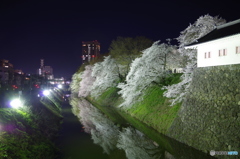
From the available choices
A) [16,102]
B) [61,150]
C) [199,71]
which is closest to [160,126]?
[199,71]

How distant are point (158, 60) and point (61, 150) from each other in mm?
18513

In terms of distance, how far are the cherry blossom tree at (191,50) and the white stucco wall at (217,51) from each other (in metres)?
2.90

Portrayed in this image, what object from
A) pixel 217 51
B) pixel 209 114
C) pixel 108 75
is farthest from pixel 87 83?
pixel 209 114

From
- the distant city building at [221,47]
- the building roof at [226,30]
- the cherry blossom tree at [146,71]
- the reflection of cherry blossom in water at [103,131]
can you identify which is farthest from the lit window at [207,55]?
the reflection of cherry blossom in water at [103,131]

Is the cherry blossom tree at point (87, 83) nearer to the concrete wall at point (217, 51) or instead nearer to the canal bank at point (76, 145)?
the canal bank at point (76, 145)

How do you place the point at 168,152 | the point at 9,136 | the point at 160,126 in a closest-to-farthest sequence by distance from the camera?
the point at 9,136 < the point at 168,152 < the point at 160,126

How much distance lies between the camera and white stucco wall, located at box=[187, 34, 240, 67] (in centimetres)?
1479

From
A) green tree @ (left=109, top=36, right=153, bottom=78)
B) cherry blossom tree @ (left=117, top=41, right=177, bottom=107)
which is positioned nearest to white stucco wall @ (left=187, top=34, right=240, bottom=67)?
cherry blossom tree @ (left=117, top=41, right=177, bottom=107)

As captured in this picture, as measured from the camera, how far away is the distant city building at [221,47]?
14.7 m

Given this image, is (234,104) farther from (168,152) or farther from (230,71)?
(168,152)

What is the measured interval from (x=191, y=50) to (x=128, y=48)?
22.1 metres

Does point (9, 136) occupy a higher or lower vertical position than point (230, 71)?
lower

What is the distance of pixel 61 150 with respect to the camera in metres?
17.0

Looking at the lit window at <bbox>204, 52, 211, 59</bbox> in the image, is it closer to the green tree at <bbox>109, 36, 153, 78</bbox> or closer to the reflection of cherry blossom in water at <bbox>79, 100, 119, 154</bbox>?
the reflection of cherry blossom in water at <bbox>79, 100, 119, 154</bbox>
